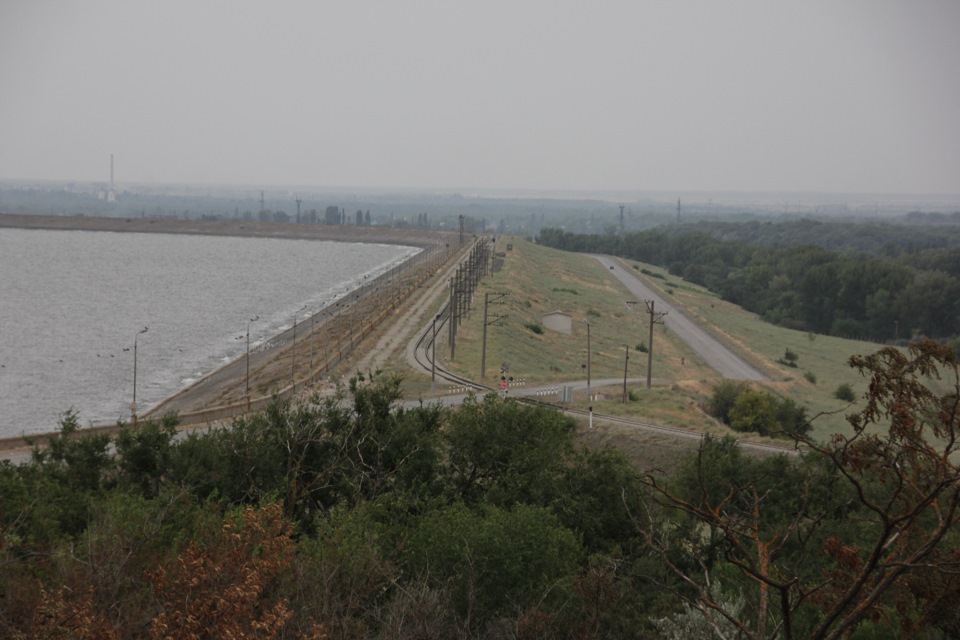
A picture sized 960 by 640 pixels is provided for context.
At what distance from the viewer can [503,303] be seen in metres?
67.1

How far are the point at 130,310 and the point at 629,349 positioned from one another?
41666 mm

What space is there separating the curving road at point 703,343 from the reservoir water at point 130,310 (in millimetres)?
29203

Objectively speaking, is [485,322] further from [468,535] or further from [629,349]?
[468,535]

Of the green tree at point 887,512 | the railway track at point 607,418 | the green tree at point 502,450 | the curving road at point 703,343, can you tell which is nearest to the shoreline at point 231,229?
the curving road at point 703,343

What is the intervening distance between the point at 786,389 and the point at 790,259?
68.6 m

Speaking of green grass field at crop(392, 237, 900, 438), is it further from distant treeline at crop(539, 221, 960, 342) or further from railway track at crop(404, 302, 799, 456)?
distant treeline at crop(539, 221, 960, 342)

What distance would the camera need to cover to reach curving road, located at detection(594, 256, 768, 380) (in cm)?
5844

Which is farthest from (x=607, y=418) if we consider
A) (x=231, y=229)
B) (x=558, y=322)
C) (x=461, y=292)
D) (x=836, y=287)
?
(x=231, y=229)

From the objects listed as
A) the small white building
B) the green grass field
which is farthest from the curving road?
the small white building

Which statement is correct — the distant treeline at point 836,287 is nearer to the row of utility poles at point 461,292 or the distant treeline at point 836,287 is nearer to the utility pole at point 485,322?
the row of utility poles at point 461,292

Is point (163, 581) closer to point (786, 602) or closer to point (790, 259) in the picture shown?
point (786, 602)

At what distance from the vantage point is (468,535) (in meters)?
14.2

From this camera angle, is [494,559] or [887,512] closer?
[887,512]

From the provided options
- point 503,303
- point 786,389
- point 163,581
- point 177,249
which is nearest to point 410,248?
point 177,249
